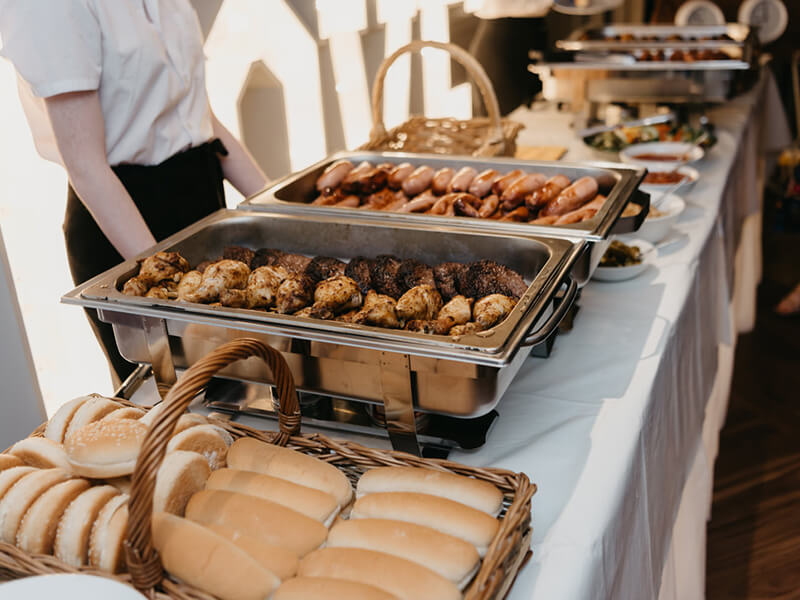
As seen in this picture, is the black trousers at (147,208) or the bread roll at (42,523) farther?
the black trousers at (147,208)

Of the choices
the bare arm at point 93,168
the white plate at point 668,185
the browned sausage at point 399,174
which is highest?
the bare arm at point 93,168

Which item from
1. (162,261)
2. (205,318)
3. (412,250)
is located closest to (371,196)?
(412,250)

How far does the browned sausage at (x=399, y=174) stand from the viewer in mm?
1554

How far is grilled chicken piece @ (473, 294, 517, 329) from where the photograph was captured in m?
0.93

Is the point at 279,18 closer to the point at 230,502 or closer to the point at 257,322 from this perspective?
the point at 257,322

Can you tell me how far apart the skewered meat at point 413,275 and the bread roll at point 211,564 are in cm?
50

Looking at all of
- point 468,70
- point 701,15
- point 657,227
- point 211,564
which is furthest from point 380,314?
point 701,15

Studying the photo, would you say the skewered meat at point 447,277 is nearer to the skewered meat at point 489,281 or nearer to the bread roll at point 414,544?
the skewered meat at point 489,281

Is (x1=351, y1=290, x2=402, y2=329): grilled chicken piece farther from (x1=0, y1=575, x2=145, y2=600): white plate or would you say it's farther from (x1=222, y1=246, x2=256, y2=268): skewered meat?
(x1=0, y1=575, x2=145, y2=600): white plate

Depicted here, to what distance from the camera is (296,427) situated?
2.82 feet

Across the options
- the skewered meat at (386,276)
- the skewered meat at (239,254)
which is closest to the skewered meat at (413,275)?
the skewered meat at (386,276)

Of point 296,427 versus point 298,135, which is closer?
point 296,427

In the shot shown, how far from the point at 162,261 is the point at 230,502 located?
45 centimetres

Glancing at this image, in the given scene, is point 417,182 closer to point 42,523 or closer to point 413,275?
point 413,275
